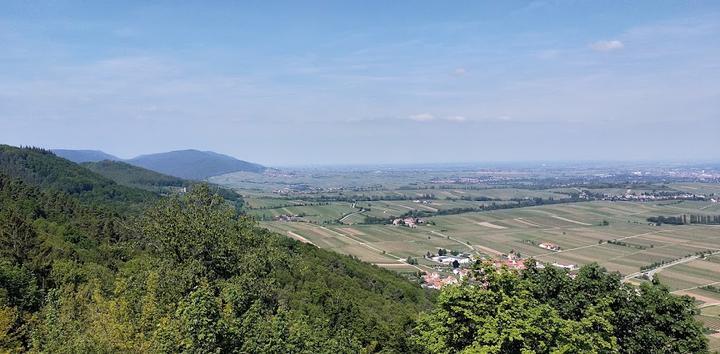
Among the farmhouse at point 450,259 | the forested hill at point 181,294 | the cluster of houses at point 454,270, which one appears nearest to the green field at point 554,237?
the cluster of houses at point 454,270

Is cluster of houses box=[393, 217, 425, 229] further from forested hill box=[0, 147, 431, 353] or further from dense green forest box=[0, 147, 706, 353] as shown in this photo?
dense green forest box=[0, 147, 706, 353]

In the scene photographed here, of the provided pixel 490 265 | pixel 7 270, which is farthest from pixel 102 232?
pixel 490 265

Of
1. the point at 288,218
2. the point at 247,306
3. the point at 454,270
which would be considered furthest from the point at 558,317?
the point at 288,218

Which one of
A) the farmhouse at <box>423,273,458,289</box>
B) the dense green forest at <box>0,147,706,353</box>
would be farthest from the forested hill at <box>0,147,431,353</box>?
the farmhouse at <box>423,273,458,289</box>

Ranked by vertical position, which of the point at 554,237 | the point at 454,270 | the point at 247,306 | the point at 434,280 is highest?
the point at 247,306

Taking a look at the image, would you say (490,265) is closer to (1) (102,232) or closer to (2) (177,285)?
(2) (177,285)

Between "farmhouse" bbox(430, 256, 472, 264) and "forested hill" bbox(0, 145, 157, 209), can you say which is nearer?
"farmhouse" bbox(430, 256, 472, 264)

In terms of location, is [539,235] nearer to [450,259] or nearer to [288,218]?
[450,259]
